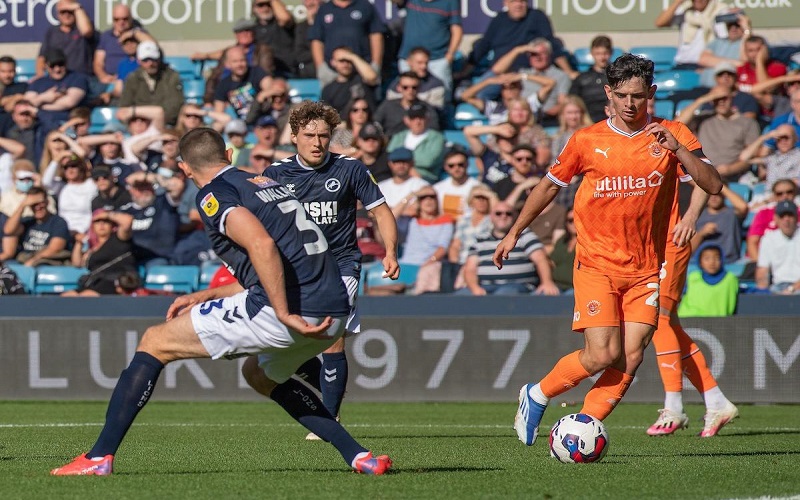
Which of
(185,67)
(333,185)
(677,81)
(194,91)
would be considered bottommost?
(333,185)

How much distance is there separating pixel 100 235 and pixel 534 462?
10107 mm

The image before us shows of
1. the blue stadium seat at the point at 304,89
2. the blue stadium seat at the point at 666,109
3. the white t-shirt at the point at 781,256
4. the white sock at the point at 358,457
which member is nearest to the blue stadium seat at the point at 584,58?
the blue stadium seat at the point at 666,109

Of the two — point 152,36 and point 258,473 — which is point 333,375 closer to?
point 258,473

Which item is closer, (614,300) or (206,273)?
(614,300)

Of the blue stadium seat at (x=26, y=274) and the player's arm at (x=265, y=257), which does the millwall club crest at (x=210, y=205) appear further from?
the blue stadium seat at (x=26, y=274)

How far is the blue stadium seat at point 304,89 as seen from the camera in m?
19.1

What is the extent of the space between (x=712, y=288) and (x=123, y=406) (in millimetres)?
8903

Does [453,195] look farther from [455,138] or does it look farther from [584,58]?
[584,58]

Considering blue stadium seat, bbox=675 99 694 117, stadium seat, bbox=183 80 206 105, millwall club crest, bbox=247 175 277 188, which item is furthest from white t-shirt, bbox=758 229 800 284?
millwall club crest, bbox=247 175 277 188

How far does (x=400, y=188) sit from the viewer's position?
16.7 meters

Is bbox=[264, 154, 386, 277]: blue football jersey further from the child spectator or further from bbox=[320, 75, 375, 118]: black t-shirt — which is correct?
bbox=[320, 75, 375, 118]: black t-shirt

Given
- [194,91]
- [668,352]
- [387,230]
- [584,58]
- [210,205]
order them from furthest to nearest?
1. [194,91]
2. [584,58]
3. [668,352]
4. [387,230]
5. [210,205]

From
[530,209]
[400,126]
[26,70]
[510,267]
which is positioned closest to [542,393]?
[530,209]

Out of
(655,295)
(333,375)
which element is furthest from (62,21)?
(655,295)
